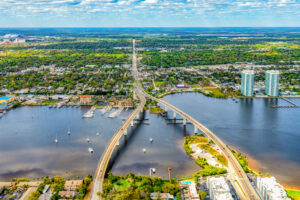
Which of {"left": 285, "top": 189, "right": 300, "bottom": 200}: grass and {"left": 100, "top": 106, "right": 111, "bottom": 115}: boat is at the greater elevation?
{"left": 100, "top": 106, "right": 111, "bottom": 115}: boat

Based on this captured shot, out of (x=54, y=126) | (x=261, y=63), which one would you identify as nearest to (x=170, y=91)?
(x=54, y=126)

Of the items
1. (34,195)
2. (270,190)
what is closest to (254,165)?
(270,190)

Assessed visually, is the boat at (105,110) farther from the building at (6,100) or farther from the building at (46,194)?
the building at (46,194)

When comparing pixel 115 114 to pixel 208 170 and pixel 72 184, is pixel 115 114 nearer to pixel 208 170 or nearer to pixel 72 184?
pixel 72 184

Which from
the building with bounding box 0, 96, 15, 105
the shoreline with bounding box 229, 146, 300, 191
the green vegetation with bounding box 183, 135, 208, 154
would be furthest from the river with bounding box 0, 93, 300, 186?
the building with bounding box 0, 96, 15, 105

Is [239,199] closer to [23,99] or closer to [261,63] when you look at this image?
[23,99]

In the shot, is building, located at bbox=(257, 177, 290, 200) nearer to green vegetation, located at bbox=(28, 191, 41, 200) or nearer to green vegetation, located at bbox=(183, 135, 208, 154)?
green vegetation, located at bbox=(183, 135, 208, 154)
